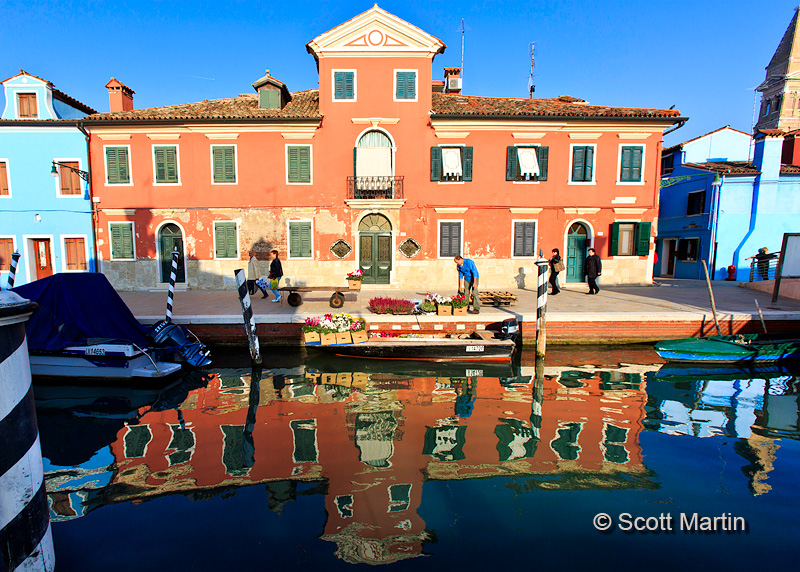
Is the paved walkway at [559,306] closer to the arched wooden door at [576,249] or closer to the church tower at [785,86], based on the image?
the arched wooden door at [576,249]

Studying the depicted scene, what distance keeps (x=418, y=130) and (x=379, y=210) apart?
3593 millimetres

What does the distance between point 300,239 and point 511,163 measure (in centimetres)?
923

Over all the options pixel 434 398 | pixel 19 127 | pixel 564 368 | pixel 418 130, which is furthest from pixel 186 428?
pixel 19 127

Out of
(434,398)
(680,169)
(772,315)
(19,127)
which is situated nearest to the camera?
(434,398)

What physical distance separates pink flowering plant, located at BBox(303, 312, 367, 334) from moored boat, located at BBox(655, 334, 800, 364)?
291 inches

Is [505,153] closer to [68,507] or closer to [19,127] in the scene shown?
[68,507]

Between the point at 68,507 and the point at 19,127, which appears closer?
the point at 68,507

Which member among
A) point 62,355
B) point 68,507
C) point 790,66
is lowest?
point 68,507

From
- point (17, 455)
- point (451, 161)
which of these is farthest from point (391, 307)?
point (17, 455)

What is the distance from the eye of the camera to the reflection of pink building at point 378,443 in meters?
4.54

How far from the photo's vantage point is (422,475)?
16.4ft

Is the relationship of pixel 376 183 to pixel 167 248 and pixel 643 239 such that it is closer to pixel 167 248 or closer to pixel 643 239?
pixel 167 248

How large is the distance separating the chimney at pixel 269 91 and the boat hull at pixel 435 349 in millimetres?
12309

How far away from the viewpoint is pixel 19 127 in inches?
656
